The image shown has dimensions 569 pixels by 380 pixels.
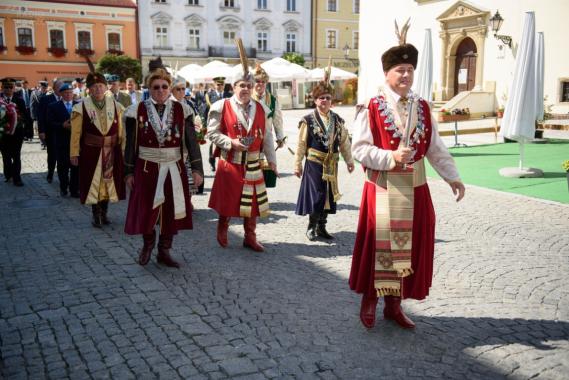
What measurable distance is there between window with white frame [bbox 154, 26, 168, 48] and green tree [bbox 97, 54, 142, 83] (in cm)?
430

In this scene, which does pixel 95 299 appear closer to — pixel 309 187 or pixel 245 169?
pixel 245 169

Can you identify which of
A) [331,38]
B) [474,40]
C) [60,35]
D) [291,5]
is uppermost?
[291,5]

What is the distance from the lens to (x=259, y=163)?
6.05m

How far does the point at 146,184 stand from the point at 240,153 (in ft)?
3.81

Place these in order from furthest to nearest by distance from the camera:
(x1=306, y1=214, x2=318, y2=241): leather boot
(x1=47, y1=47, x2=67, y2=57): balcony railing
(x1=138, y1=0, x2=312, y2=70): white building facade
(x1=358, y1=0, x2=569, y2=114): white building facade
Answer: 1. (x1=138, y1=0, x2=312, y2=70): white building facade
2. (x1=47, y1=47, x2=67, y2=57): balcony railing
3. (x1=358, y1=0, x2=569, y2=114): white building facade
4. (x1=306, y1=214, x2=318, y2=241): leather boot

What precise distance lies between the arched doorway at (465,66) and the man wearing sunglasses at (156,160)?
78.8ft

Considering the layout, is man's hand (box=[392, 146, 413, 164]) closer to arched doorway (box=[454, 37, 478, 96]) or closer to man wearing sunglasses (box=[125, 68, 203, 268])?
man wearing sunglasses (box=[125, 68, 203, 268])

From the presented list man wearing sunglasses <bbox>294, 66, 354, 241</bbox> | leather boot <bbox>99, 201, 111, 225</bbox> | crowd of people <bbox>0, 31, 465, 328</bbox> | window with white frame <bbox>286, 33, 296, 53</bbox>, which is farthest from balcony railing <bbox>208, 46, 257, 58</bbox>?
man wearing sunglasses <bbox>294, 66, 354, 241</bbox>

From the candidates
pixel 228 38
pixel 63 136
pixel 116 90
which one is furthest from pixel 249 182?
pixel 228 38

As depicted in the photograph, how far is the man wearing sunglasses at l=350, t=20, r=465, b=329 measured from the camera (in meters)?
3.69

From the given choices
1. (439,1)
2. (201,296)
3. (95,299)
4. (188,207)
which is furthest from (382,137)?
(439,1)

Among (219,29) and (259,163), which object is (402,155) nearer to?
(259,163)

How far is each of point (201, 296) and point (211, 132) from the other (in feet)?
6.67

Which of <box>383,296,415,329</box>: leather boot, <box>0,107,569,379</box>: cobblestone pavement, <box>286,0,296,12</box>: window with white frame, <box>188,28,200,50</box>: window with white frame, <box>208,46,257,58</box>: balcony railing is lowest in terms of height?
<box>0,107,569,379</box>: cobblestone pavement
